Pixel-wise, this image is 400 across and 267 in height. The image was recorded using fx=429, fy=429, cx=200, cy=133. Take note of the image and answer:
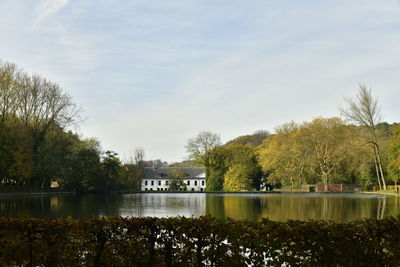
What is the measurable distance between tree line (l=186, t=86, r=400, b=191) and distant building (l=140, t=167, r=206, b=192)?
33658 mm

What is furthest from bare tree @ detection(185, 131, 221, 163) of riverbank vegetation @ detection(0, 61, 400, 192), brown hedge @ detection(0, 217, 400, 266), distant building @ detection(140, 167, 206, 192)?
brown hedge @ detection(0, 217, 400, 266)

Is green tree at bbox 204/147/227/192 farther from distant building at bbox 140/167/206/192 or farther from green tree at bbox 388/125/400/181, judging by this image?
distant building at bbox 140/167/206/192

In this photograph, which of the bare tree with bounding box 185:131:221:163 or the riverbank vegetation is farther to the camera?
the bare tree with bounding box 185:131:221:163

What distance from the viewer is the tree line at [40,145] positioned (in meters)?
47.5

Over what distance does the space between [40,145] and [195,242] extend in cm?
5101

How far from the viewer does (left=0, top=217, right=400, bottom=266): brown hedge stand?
21.5 ft

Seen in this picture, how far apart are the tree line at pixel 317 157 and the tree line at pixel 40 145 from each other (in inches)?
828

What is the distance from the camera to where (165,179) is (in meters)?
109

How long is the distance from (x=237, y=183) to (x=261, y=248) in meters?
63.8

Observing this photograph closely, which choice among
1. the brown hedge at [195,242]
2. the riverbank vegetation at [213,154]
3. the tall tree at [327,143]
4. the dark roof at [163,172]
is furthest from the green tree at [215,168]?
the brown hedge at [195,242]

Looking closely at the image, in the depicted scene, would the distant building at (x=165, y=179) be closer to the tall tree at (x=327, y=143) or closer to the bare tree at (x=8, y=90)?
the tall tree at (x=327, y=143)

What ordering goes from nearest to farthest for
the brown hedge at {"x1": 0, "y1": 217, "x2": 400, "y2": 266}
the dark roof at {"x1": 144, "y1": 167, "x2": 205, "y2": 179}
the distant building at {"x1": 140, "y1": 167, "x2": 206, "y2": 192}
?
the brown hedge at {"x1": 0, "y1": 217, "x2": 400, "y2": 266}, the distant building at {"x1": 140, "y1": 167, "x2": 206, "y2": 192}, the dark roof at {"x1": 144, "y1": 167, "x2": 205, "y2": 179}

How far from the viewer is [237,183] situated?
69875 mm

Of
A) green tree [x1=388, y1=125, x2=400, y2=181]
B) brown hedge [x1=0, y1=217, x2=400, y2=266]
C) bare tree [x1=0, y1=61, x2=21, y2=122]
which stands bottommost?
Answer: brown hedge [x1=0, y1=217, x2=400, y2=266]
